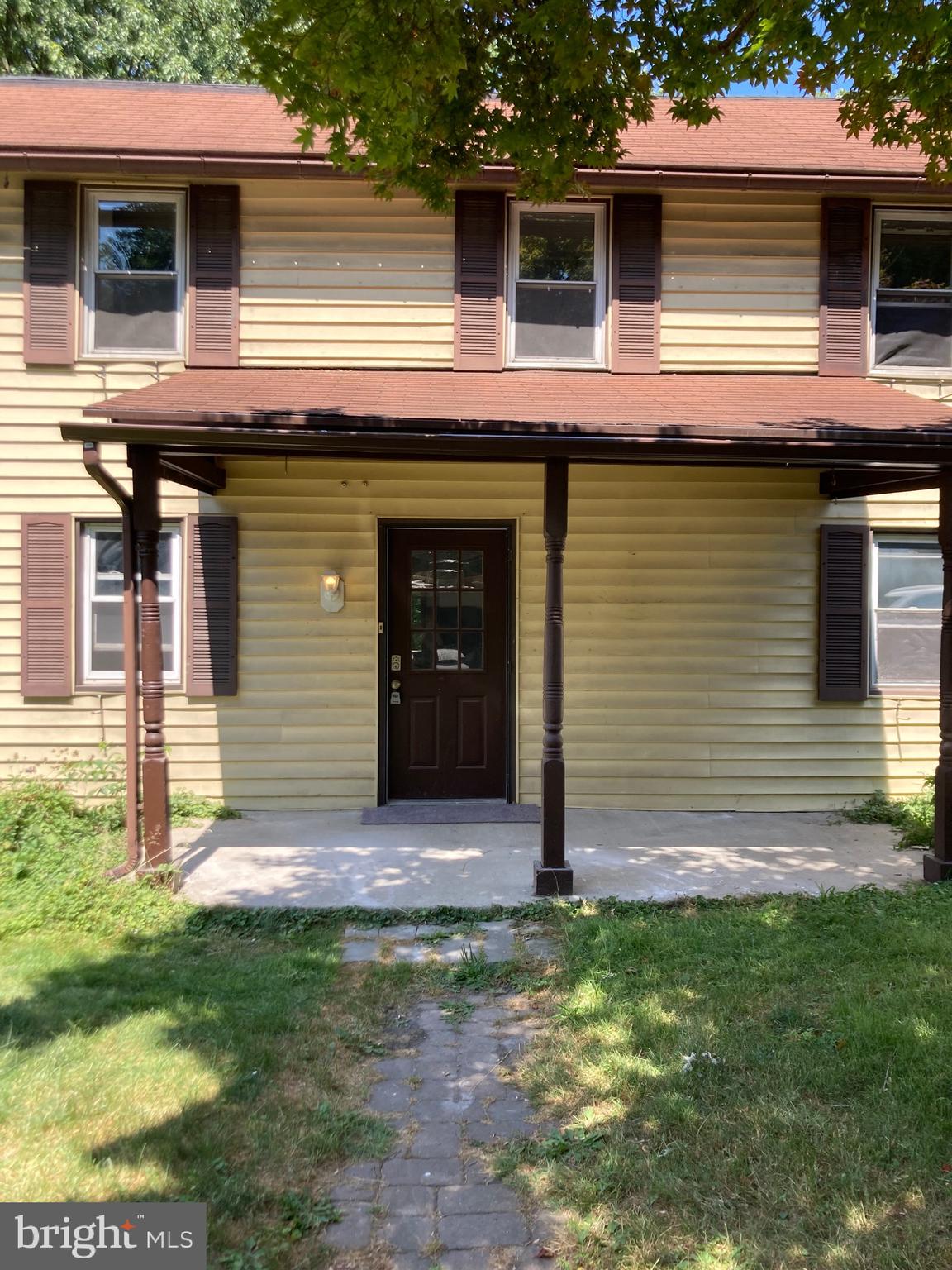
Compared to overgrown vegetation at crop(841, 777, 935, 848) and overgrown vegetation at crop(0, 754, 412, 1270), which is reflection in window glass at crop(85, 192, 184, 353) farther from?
overgrown vegetation at crop(841, 777, 935, 848)

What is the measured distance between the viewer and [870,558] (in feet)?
24.5

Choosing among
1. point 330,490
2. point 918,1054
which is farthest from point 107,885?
point 918,1054

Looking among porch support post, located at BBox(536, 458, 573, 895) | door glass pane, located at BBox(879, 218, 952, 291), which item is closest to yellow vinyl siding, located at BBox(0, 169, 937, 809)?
door glass pane, located at BBox(879, 218, 952, 291)

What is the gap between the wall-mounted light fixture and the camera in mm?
7145

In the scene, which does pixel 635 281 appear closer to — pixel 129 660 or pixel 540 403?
pixel 540 403

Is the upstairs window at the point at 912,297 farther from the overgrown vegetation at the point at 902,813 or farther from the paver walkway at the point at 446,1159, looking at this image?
the paver walkway at the point at 446,1159

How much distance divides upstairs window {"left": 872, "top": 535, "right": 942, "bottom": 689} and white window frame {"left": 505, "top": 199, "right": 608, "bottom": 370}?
2.99 metres

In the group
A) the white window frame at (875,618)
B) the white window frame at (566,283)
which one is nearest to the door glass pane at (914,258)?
the white window frame at (875,618)

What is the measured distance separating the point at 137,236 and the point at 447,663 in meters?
4.43

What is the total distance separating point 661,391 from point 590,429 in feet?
5.75

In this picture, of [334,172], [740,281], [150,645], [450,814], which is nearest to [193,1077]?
[150,645]

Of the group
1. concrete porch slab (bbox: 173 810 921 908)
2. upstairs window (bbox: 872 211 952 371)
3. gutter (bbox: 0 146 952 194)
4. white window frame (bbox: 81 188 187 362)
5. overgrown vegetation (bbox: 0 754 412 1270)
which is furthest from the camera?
upstairs window (bbox: 872 211 952 371)

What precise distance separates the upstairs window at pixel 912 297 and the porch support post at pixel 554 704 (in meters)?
3.80

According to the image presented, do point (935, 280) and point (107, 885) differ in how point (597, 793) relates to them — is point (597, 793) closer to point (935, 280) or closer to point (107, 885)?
point (107, 885)
